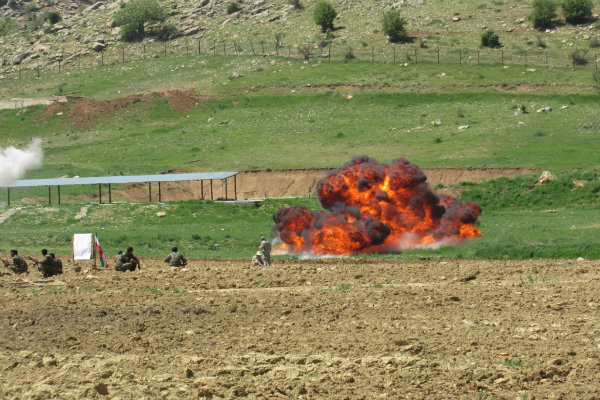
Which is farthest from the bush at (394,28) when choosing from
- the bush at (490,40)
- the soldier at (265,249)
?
the soldier at (265,249)

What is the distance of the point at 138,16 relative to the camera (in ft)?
437

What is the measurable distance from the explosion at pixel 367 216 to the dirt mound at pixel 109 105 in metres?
56.6

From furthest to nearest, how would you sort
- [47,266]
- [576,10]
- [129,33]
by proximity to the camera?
[129,33] → [576,10] → [47,266]

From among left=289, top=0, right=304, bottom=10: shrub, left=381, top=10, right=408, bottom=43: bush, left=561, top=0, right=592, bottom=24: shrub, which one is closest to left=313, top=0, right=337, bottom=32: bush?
left=289, top=0, right=304, bottom=10: shrub

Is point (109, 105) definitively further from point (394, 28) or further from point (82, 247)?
point (82, 247)

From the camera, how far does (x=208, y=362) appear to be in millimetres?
18703

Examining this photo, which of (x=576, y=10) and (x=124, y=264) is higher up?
(x=576, y=10)

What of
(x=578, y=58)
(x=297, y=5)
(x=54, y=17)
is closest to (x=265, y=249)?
(x=578, y=58)

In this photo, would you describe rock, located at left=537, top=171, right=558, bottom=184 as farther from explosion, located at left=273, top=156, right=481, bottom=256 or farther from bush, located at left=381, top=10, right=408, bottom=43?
bush, located at left=381, top=10, right=408, bottom=43

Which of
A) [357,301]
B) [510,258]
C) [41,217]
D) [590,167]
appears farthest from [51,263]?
[590,167]

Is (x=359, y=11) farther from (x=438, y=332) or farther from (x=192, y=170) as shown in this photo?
(x=438, y=332)

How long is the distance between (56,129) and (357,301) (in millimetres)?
74218

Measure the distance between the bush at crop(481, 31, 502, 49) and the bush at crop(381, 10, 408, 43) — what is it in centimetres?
1075

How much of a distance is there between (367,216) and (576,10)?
8289 centimetres
